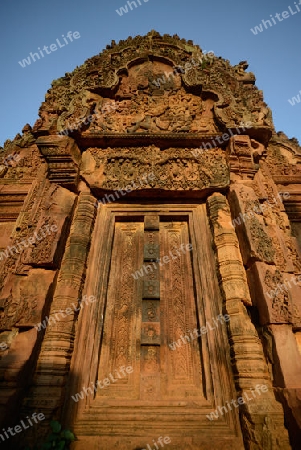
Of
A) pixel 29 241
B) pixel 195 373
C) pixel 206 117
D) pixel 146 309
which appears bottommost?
pixel 195 373

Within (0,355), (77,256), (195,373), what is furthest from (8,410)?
(195,373)

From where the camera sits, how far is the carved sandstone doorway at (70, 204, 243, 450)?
2.81 metres

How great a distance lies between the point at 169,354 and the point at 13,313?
Result: 7.07 feet

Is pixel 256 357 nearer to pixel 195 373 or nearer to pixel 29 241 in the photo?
pixel 195 373

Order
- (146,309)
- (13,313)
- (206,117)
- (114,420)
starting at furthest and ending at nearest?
(206,117)
(146,309)
(13,313)
(114,420)

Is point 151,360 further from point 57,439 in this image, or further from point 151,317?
point 57,439

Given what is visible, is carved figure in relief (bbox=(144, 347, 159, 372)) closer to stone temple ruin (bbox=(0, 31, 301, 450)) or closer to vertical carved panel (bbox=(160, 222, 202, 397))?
stone temple ruin (bbox=(0, 31, 301, 450))

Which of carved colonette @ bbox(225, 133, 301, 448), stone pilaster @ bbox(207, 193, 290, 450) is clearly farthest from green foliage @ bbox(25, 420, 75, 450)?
carved colonette @ bbox(225, 133, 301, 448)

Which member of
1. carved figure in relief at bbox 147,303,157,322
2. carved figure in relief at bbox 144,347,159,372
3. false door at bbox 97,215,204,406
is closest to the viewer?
false door at bbox 97,215,204,406

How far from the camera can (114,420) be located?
9.42 ft

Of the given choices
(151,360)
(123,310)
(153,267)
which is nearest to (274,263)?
(153,267)

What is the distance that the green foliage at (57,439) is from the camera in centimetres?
250

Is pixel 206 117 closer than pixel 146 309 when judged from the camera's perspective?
No

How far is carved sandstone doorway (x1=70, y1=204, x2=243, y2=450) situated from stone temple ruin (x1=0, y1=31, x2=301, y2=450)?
2 centimetres
